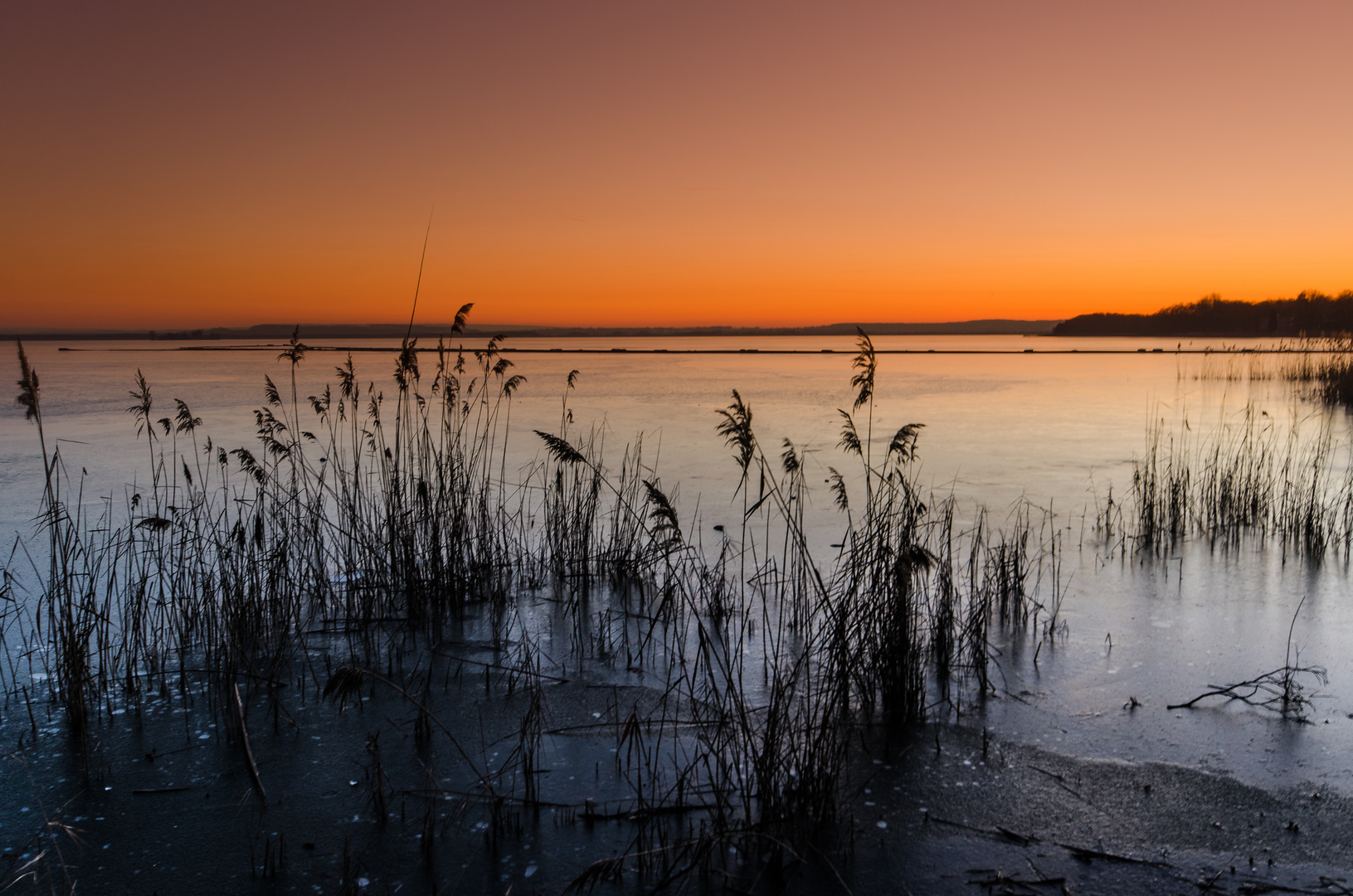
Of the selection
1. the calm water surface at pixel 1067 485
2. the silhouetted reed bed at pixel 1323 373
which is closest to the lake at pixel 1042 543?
the calm water surface at pixel 1067 485

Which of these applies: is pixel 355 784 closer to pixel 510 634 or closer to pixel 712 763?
pixel 712 763

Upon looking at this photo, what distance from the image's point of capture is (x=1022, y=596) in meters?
4.72

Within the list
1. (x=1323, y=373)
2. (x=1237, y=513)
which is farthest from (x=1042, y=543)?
(x=1323, y=373)

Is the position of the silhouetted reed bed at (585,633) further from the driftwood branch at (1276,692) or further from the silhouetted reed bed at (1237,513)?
the driftwood branch at (1276,692)

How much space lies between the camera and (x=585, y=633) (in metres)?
4.61

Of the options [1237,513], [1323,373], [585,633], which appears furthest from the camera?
[1323,373]

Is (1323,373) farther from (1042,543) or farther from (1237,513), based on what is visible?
(1042,543)

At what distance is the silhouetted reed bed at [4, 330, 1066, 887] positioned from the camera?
2.70 m

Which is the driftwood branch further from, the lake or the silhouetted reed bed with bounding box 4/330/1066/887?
the silhouetted reed bed with bounding box 4/330/1066/887

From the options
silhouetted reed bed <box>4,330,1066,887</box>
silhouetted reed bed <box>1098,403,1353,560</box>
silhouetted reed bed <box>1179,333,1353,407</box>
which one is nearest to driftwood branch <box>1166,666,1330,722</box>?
silhouetted reed bed <box>4,330,1066,887</box>

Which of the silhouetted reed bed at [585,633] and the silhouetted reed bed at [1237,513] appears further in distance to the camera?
the silhouetted reed bed at [1237,513]

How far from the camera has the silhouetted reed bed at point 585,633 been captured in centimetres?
270

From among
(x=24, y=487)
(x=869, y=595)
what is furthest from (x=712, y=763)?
(x=24, y=487)

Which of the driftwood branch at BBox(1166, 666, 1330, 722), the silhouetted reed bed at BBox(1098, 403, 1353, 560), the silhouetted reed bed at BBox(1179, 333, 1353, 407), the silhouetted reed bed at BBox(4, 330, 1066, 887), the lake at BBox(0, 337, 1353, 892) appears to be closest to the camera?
the silhouetted reed bed at BBox(4, 330, 1066, 887)
